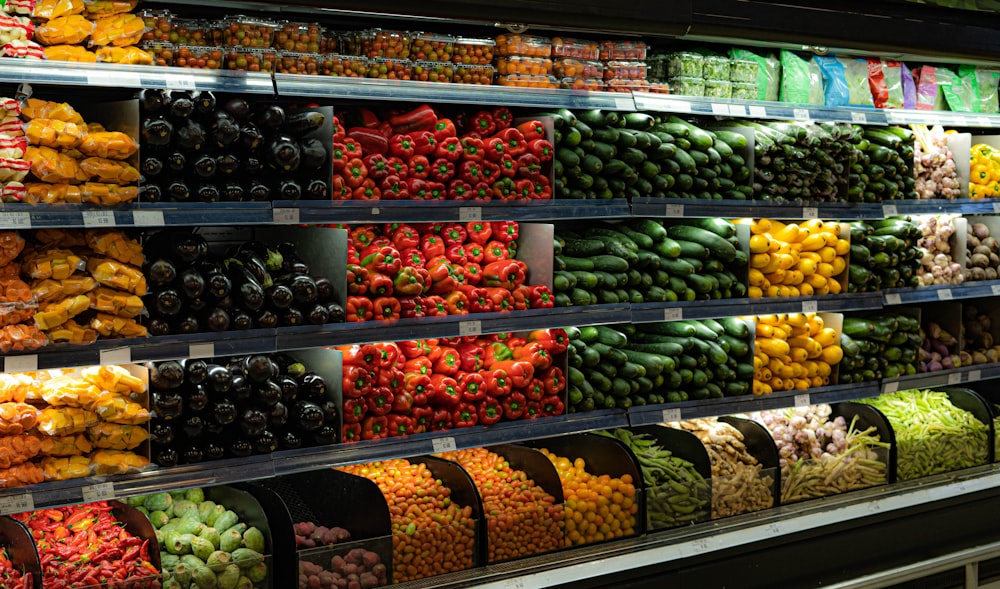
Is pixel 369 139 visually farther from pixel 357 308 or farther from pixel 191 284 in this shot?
pixel 191 284

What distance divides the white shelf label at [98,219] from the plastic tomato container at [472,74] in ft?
4.64

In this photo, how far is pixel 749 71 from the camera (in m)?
4.63

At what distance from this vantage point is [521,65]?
3.95 meters

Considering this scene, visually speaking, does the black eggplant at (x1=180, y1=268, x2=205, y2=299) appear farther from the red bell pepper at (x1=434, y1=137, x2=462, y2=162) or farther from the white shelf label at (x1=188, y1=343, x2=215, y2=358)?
the red bell pepper at (x1=434, y1=137, x2=462, y2=162)

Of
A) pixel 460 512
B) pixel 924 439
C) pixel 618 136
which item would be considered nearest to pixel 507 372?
pixel 460 512

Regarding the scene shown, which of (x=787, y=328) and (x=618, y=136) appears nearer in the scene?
(x=618, y=136)

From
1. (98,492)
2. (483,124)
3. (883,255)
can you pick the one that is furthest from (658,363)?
(98,492)

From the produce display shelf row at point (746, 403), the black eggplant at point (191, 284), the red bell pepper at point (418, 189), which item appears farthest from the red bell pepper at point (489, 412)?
the black eggplant at point (191, 284)

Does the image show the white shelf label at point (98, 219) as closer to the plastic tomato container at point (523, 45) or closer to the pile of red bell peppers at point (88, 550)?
the pile of red bell peppers at point (88, 550)

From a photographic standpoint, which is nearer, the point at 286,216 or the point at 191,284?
the point at 191,284

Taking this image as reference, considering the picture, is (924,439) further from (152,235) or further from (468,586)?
(152,235)

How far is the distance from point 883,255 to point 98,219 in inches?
146

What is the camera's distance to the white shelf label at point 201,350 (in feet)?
10.6

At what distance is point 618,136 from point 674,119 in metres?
0.43
